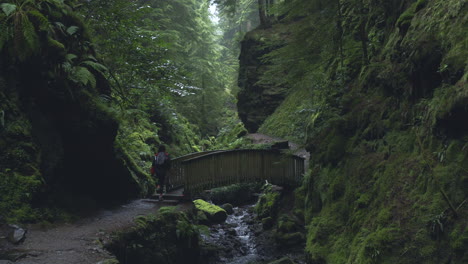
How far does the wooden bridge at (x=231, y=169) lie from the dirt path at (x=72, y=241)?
11.4 feet

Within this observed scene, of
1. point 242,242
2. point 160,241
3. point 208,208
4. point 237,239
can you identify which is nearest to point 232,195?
point 208,208

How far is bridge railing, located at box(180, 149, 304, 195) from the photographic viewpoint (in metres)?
12.9

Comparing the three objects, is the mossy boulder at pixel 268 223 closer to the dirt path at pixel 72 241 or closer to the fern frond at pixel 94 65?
the dirt path at pixel 72 241

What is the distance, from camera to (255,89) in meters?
28.8

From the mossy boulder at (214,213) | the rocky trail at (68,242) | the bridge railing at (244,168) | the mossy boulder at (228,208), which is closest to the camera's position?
the rocky trail at (68,242)

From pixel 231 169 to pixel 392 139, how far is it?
7468mm

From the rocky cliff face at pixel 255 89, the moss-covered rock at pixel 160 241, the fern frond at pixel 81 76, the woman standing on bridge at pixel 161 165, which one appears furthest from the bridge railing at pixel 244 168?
the rocky cliff face at pixel 255 89

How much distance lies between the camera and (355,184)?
7.93 metres

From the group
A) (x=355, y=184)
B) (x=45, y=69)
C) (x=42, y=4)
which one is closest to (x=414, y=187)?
(x=355, y=184)

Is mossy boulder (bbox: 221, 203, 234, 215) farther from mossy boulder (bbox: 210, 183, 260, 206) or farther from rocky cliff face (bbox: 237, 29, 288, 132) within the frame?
rocky cliff face (bbox: 237, 29, 288, 132)

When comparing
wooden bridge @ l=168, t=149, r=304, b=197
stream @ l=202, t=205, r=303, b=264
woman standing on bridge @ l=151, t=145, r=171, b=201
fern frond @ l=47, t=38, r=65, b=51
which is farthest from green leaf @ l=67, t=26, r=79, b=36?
stream @ l=202, t=205, r=303, b=264

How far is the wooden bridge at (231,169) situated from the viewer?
12477 mm

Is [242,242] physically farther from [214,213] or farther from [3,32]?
[3,32]

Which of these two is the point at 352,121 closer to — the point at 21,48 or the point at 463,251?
the point at 463,251
